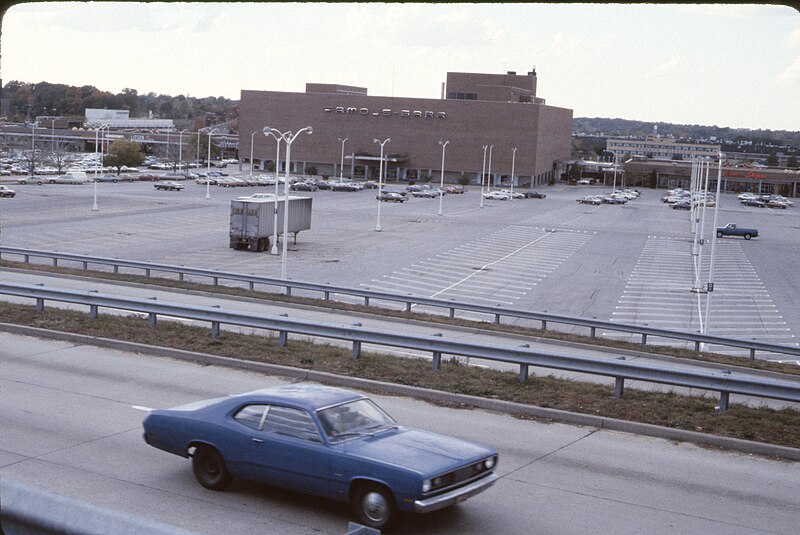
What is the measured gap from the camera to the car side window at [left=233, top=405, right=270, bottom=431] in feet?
33.2

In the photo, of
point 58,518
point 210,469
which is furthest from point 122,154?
point 58,518

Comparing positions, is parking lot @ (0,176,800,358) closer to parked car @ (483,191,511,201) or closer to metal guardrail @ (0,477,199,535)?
parked car @ (483,191,511,201)

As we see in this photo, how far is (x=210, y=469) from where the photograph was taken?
33.8ft

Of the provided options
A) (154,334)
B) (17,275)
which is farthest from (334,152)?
(154,334)

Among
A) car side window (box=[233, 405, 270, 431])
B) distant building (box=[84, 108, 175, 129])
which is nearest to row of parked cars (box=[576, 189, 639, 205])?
distant building (box=[84, 108, 175, 129])

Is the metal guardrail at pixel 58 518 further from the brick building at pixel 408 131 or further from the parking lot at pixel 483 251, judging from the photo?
the brick building at pixel 408 131

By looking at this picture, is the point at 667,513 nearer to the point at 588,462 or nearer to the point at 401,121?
the point at 588,462

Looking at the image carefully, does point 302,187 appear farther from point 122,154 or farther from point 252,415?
point 252,415

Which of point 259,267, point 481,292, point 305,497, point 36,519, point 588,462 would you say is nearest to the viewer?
point 36,519

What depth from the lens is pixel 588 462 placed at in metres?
12.3

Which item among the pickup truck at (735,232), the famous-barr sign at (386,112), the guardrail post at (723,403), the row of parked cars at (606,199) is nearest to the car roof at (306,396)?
the guardrail post at (723,403)

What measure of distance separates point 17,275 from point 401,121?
105m

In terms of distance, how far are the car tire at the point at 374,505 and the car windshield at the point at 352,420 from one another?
73cm

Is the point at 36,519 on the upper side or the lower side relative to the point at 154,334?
upper
